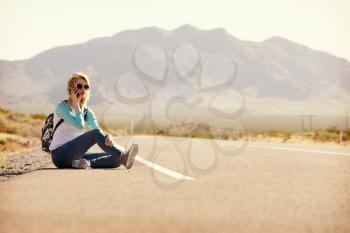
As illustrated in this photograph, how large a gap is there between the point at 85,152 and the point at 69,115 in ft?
3.10

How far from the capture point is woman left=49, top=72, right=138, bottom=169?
9414 millimetres

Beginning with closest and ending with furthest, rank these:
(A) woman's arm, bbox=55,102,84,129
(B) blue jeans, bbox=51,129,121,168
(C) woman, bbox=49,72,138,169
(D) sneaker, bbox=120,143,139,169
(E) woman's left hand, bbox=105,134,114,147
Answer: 1. (A) woman's arm, bbox=55,102,84,129
2. (C) woman, bbox=49,72,138,169
3. (E) woman's left hand, bbox=105,134,114,147
4. (B) blue jeans, bbox=51,129,121,168
5. (D) sneaker, bbox=120,143,139,169

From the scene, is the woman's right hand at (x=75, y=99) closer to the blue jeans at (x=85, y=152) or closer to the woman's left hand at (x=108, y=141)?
the blue jeans at (x=85, y=152)

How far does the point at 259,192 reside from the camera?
7.30 metres

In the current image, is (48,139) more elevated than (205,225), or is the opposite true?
(48,139)

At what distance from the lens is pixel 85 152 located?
1000 cm

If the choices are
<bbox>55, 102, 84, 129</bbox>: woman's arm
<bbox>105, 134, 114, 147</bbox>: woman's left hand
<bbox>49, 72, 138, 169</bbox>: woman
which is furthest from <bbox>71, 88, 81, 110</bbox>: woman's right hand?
<bbox>105, 134, 114, 147</bbox>: woman's left hand

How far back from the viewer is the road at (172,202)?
5.01 m

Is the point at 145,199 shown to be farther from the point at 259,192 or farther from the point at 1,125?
the point at 1,125

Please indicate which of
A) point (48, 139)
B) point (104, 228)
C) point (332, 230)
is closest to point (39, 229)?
point (104, 228)

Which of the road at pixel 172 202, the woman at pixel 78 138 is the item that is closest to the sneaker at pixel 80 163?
the woman at pixel 78 138

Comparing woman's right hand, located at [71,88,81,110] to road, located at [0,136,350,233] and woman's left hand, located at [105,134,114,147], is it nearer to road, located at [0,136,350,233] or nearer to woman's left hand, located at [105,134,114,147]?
woman's left hand, located at [105,134,114,147]

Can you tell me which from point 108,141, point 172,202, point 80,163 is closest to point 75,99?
point 108,141

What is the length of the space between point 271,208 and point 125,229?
1.84 meters
